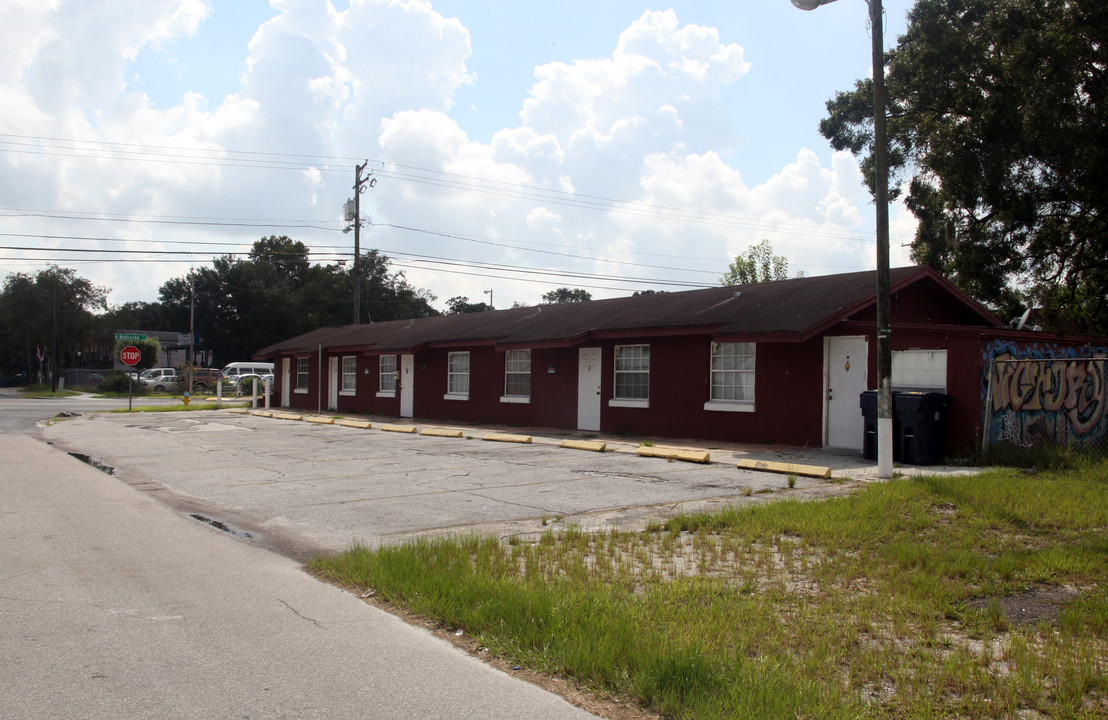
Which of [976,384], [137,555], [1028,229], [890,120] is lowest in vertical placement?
[137,555]

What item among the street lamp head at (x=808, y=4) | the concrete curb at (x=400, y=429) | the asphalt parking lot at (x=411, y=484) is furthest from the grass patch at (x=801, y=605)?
the concrete curb at (x=400, y=429)

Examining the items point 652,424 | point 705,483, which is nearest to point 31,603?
point 705,483

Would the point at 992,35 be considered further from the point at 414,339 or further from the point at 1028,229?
the point at 414,339

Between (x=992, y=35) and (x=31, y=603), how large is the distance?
894 inches

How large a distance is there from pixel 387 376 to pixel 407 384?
1796 mm

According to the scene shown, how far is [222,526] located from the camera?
361 inches

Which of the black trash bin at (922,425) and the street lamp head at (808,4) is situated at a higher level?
the street lamp head at (808,4)

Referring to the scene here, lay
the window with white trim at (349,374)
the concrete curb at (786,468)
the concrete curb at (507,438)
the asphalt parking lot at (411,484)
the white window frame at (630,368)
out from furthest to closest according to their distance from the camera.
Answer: the window with white trim at (349,374), the white window frame at (630,368), the concrete curb at (507,438), the concrete curb at (786,468), the asphalt parking lot at (411,484)

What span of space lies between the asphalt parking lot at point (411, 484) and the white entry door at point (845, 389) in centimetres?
119

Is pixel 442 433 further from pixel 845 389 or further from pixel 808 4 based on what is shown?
pixel 808 4

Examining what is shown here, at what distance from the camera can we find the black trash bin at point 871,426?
13758mm

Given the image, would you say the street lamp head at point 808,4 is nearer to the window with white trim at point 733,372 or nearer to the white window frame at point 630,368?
the window with white trim at point 733,372

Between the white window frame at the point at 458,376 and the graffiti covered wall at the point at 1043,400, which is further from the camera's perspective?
the white window frame at the point at 458,376

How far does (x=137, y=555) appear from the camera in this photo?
24.5 ft
